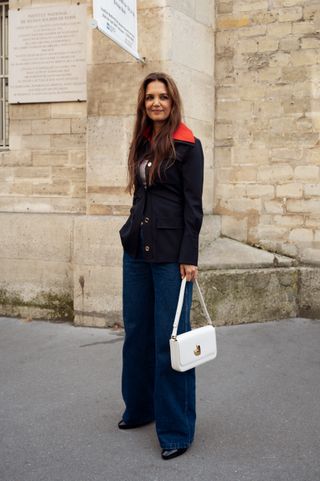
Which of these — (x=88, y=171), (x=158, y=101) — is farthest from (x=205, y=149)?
(x=158, y=101)

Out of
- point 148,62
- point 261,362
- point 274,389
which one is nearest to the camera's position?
point 274,389

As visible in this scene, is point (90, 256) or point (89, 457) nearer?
point (89, 457)

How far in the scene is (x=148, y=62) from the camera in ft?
17.9

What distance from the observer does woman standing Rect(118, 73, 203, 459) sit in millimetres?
3096

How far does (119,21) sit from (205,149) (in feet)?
5.55

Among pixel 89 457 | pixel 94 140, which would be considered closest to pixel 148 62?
pixel 94 140

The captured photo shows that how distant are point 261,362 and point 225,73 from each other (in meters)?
2.91

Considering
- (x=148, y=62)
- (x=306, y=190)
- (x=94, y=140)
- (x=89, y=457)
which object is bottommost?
(x=89, y=457)

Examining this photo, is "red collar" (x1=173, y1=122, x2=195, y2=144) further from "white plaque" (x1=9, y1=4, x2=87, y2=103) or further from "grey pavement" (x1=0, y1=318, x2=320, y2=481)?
"white plaque" (x1=9, y1=4, x2=87, y2=103)

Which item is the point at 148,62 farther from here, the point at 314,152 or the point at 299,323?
the point at 299,323

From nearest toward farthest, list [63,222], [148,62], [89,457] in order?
[89,457] < [148,62] < [63,222]

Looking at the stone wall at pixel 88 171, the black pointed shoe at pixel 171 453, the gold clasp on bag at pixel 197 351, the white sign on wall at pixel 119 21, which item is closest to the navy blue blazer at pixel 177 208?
the gold clasp on bag at pixel 197 351

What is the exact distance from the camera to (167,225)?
10.2 ft

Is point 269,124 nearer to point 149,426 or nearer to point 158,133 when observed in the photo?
point 158,133
